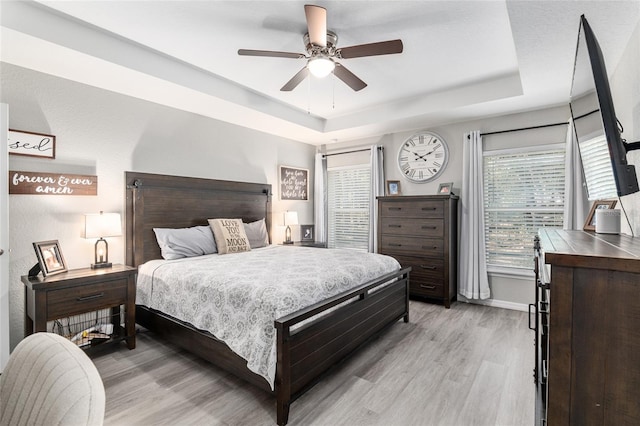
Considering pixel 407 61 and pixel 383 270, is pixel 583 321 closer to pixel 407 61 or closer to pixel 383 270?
pixel 383 270

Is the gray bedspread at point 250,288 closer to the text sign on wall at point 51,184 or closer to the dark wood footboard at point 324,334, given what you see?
the dark wood footboard at point 324,334

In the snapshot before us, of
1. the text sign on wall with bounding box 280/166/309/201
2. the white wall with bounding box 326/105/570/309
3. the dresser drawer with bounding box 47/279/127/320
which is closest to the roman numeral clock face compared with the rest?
the white wall with bounding box 326/105/570/309

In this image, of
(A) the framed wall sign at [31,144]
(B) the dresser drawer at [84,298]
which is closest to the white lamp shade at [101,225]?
(B) the dresser drawer at [84,298]

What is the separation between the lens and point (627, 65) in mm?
1969

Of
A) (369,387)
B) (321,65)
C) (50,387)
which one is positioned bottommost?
(369,387)

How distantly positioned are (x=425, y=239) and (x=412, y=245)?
0.68 ft

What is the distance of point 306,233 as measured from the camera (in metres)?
5.46

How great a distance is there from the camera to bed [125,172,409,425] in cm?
194

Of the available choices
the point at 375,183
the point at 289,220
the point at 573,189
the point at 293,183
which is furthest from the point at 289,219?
the point at 573,189

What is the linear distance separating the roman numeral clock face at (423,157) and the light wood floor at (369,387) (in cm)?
234

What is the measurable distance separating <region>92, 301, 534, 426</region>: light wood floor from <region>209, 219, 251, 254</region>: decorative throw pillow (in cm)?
116

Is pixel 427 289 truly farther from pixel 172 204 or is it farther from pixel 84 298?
pixel 84 298

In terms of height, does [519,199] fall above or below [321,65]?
below

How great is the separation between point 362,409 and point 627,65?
2.79 metres
